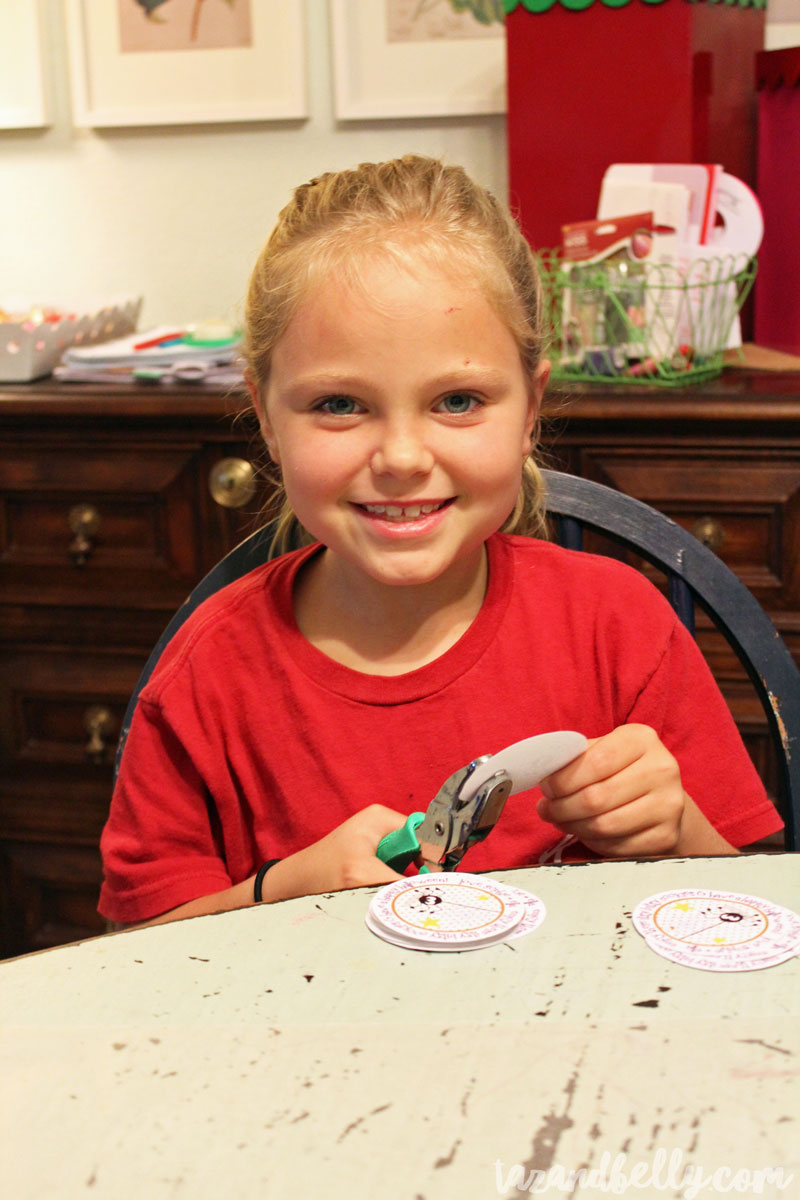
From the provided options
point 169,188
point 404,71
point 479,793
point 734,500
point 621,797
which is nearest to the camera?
point 479,793

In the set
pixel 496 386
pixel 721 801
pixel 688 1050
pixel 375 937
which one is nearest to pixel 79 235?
pixel 496 386

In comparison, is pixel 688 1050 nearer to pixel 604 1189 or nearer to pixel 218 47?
pixel 604 1189

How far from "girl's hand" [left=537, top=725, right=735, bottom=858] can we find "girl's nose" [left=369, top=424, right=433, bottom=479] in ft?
0.77

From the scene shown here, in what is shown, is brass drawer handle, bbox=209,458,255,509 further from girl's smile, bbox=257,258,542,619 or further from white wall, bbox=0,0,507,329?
girl's smile, bbox=257,258,542,619

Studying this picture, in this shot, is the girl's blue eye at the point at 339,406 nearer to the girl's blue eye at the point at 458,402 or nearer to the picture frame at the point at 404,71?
the girl's blue eye at the point at 458,402

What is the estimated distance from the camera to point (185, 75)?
2.06 meters

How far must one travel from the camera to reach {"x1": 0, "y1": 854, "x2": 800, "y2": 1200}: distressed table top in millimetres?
443

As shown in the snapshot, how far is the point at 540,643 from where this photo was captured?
1026 millimetres

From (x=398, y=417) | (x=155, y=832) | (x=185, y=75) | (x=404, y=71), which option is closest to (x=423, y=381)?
(x=398, y=417)

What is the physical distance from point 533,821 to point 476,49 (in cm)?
145

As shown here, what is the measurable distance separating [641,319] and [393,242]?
813 mm

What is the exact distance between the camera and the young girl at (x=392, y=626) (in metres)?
0.89

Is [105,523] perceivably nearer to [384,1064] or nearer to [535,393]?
[535,393]

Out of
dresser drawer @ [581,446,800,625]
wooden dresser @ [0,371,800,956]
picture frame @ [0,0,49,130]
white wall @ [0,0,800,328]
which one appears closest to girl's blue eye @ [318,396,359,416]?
wooden dresser @ [0,371,800,956]
